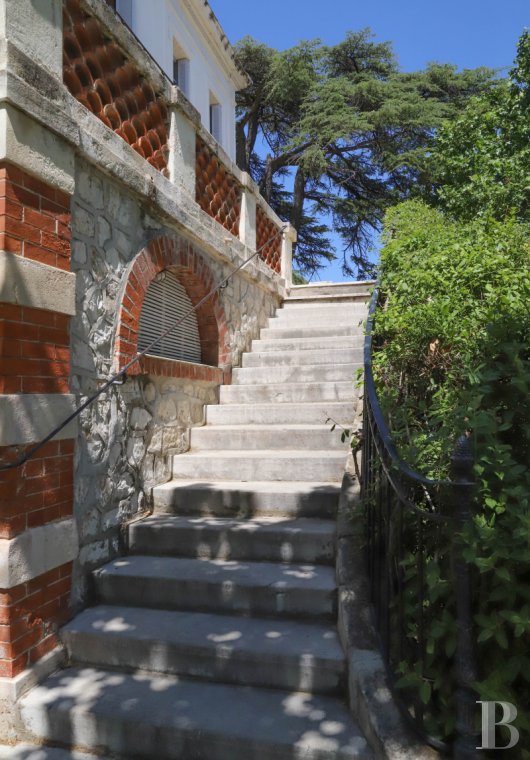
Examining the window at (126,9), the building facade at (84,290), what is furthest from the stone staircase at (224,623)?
the window at (126,9)

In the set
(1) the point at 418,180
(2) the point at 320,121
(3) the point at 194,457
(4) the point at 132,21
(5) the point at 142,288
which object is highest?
(2) the point at 320,121

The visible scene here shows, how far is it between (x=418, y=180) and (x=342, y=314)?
36.1 ft

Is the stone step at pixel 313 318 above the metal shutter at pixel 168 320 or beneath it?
above

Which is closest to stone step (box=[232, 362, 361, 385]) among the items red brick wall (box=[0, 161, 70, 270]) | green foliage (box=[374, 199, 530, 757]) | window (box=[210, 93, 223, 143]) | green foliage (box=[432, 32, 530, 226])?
green foliage (box=[374, 199, 530, 757])

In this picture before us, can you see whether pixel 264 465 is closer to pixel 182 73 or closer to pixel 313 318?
pixel 313 318

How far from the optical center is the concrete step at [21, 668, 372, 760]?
221 centimetres

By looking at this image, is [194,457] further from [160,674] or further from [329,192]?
[329,192]

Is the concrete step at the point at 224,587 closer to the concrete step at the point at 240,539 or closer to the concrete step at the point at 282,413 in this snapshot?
the concrete step at the point at 240,539

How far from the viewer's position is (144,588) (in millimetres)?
3139

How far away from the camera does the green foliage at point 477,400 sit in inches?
67.8

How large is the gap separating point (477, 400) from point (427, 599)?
78cm

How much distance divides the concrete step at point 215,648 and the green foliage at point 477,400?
662 mm

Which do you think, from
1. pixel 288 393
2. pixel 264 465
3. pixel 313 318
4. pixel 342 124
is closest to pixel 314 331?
pixel 313 318

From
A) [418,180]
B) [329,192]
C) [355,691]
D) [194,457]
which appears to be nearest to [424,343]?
[194,457]
